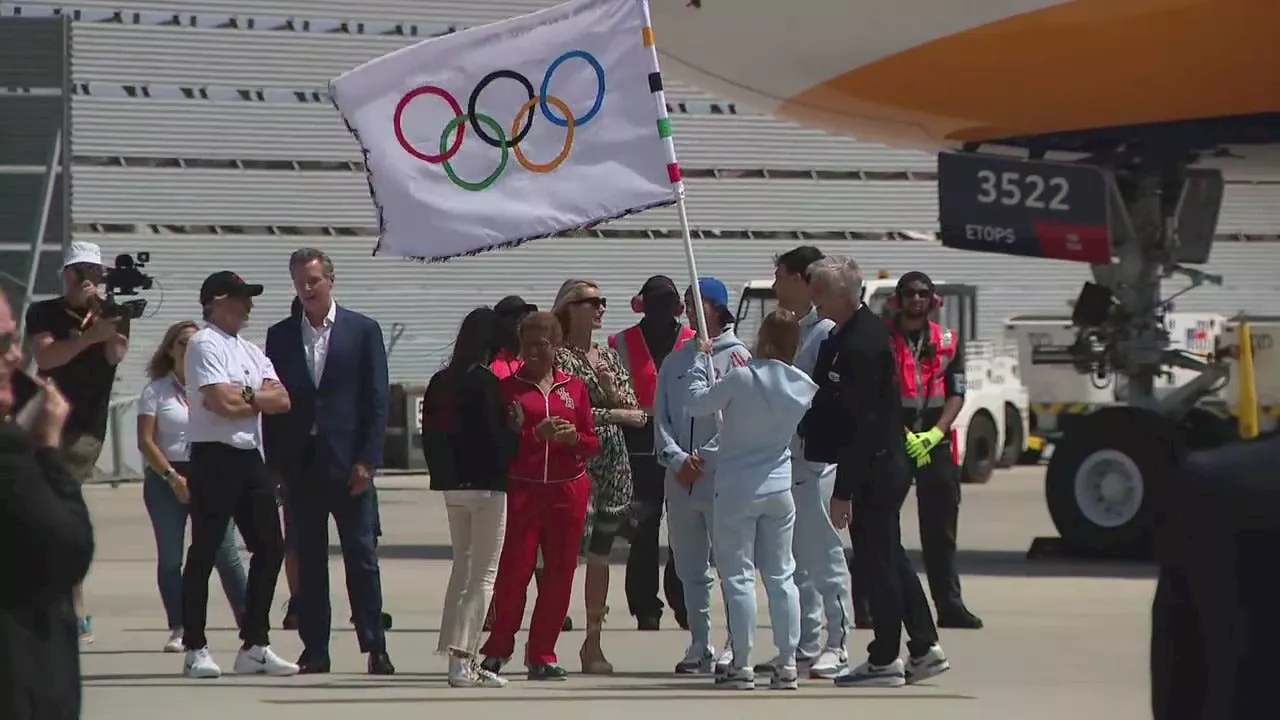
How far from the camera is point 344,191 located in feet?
109

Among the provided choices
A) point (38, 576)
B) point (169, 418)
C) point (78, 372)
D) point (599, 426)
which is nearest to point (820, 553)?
point (599, 426)

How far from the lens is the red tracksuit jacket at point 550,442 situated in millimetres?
9008

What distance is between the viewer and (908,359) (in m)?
10.8

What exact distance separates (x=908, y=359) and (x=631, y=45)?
7.37 feet

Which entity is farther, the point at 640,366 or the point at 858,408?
the point at 640,366

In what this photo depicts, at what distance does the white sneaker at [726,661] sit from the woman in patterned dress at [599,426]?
509 millimetres

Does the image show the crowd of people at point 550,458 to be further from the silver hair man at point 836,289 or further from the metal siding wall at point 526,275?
the metal siding wall at point 526,275

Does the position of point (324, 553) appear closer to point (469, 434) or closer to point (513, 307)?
point (469, 434)

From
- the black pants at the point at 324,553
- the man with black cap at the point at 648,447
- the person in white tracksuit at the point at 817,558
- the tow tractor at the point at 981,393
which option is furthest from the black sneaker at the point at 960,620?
the tow tractor at the point at 981,393

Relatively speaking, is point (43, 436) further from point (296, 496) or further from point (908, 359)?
point (908, 359)

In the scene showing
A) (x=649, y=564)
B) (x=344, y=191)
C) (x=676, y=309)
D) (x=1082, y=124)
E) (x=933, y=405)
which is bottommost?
(x=649, y=564)

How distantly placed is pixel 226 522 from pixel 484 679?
1209 mm

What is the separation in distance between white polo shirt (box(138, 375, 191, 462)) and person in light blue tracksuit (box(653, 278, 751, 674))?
2599 millimetres

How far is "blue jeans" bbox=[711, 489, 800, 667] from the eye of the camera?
8.72 metres
